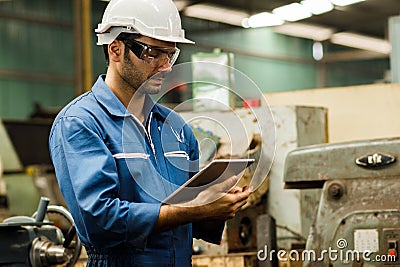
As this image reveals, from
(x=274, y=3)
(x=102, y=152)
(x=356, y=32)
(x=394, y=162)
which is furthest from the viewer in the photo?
(x=356, y=32)

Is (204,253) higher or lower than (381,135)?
lower

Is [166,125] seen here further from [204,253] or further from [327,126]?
[327,126]

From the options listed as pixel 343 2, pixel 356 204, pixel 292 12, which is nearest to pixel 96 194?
pixel 356 204

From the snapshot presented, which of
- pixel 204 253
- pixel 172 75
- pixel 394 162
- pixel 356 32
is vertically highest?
pixel 356 32

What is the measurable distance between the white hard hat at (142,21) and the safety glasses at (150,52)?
0.07 ft

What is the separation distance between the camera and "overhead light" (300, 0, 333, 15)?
833 centimetres

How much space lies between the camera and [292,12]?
28.7 ft

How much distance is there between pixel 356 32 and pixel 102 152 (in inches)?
371

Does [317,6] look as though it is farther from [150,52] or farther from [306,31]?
[150,52]

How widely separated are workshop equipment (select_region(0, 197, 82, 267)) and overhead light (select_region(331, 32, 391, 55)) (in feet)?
28.4

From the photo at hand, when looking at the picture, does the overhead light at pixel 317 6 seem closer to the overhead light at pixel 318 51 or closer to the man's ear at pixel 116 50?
the overhead light at pixel 318 51

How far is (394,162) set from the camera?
2.18 m

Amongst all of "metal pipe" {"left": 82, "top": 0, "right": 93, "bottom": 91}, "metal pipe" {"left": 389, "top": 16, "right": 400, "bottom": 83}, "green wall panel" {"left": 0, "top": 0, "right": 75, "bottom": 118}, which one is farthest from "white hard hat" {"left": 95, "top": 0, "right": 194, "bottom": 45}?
"green wall panel" {"left": 0, "top": 0, "right": 75, "bottom": 118}

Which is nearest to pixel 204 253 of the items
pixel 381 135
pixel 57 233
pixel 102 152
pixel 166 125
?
pixel 57 233
